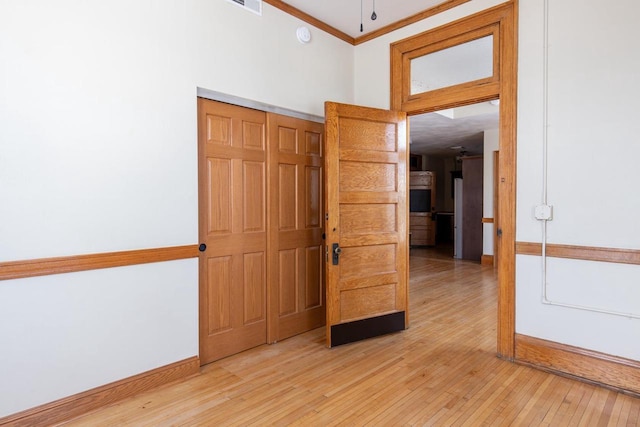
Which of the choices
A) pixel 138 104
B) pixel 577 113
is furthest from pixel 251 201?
pixel 577 113

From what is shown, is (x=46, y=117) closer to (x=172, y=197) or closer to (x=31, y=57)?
(x=31, y=57)

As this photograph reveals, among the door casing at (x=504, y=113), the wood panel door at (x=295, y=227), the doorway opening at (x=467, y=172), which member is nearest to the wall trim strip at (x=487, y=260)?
the doorway opening at (x=467, y=172)

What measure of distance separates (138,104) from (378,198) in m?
2.12

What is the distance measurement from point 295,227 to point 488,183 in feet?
16.8

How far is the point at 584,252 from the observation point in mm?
2537

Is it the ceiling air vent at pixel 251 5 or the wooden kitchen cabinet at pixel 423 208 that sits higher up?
the ceiling air vent at pixel 251 5

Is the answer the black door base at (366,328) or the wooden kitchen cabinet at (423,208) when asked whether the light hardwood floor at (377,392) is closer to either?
the black door base at (366,328)

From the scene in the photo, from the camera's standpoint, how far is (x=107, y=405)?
224 cm

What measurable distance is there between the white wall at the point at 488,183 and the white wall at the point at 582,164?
4.49 m

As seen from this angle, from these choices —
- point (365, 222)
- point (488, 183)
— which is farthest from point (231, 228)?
point (488, 183)

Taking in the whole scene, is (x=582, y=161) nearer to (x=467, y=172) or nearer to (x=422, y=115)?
(x=422, y=115)

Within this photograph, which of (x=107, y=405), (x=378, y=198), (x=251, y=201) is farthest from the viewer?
(x=378, y=198)

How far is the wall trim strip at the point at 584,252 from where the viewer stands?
2373mm

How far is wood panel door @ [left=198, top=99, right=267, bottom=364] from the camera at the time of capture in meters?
2.80
